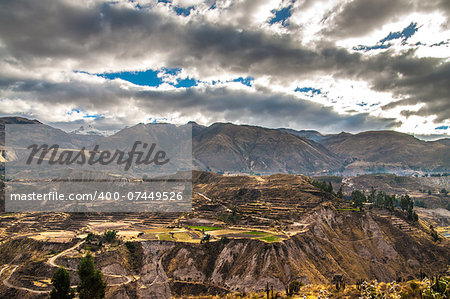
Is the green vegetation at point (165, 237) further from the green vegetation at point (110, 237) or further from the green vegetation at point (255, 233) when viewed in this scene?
the green vegetation at point (255, 233)

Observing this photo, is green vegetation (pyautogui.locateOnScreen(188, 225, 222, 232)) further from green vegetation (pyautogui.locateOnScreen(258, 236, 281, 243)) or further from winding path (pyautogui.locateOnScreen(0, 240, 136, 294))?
winding path (pyautogui.locateOnScreen(0, 240, 136, 294))

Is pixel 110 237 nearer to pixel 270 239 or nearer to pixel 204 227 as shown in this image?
pixel 204 227

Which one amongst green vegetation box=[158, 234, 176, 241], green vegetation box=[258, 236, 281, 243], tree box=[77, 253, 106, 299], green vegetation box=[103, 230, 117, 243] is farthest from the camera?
green vegetation box=[103, 230, 117, 243]

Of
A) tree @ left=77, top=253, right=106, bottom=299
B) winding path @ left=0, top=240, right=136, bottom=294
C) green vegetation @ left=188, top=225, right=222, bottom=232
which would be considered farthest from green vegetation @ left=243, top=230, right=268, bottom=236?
tree @ left=77, top=253, right=106, bottom=299

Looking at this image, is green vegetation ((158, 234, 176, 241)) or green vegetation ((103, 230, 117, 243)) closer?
green vegetation ((158, 234, 176, 241))

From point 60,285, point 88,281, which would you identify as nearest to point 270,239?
point 88,281

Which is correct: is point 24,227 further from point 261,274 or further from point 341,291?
point 341,291

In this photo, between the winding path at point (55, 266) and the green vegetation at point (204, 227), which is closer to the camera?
the winding path at point (55, 266)

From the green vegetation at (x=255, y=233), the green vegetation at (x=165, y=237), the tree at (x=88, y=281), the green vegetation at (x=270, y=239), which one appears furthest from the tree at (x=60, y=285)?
the green vegetation at (x=255, y=233)

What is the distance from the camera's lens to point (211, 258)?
101312 mm

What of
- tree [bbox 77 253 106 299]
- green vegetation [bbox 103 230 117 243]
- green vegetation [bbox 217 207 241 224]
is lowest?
green vegetation [bbox 103 230 117 243]

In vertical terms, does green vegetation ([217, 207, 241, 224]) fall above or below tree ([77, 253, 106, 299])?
below

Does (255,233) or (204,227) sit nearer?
(255,233)

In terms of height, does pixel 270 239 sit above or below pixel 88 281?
below
